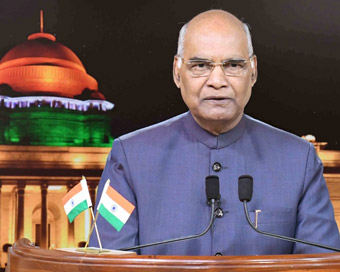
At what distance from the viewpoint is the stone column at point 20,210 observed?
4613 mm

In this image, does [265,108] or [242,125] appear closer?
[242,125]

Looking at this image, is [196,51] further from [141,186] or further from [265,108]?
[265,108]

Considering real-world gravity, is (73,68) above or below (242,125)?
above

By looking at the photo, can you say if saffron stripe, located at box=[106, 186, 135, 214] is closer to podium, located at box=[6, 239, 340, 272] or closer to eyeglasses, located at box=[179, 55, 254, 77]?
podium, located at box=[6, 239, 340, 272]

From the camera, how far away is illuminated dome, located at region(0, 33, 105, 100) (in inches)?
181

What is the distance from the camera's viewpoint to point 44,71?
468 cm

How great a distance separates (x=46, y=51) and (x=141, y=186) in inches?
108

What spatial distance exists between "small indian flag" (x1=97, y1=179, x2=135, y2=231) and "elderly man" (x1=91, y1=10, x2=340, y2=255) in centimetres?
40

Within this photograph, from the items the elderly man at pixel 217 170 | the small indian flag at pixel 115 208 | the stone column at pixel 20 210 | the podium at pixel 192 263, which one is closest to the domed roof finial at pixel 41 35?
the stone column at pixel 20 210

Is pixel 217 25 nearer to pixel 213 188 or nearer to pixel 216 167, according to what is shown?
pixel 216 167

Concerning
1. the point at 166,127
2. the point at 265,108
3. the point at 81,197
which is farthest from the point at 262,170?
the point at 265,108

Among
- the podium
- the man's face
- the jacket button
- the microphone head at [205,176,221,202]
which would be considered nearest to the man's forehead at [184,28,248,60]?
the man's face

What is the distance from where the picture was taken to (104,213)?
1.65 meters

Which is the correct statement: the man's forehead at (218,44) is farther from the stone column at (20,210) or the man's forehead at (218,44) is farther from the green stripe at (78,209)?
the stone column at (20,210)
